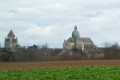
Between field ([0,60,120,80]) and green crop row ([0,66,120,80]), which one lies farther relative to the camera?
field ([0,60,120,80])

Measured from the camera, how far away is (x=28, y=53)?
3041 inches

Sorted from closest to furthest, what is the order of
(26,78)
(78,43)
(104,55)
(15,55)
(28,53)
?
1. (26,78)
2. (15,55)
3. (28,53)
4. (104,55)
5. (78,43)

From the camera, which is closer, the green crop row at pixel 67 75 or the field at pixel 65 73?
the green crop row at pixel 67 75

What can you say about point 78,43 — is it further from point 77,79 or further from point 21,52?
point 77,79

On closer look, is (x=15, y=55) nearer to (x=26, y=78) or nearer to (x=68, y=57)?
(x=68, y=57)

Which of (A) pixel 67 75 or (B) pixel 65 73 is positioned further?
(B) pixel 65 73

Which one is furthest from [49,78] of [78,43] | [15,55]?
[78,43]

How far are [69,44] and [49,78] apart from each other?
17829 centimetres

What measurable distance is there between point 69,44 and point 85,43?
1455cm

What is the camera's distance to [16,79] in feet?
64.5

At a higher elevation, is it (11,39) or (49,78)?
(11,39)

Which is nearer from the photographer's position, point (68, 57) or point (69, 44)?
point (68, 57)

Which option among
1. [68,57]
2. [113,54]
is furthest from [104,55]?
[68,57]

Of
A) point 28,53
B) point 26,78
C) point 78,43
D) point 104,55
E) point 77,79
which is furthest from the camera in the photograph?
point 78,43
